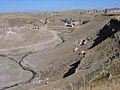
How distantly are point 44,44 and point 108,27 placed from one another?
61.6 feet

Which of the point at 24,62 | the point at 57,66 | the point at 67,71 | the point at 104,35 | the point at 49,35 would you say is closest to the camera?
the point at 67,71

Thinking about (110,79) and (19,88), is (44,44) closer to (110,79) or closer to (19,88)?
(19,88)

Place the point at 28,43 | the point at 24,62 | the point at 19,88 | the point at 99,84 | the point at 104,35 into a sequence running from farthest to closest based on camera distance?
the point at 28,43
the point at 104,35
the point at 24,62
the point at 19,88
the point at 99,84

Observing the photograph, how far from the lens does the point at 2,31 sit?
315 feet

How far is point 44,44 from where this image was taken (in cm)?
8581

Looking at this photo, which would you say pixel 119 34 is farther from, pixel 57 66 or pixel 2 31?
pixel 2 31

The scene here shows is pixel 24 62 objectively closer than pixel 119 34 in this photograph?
No

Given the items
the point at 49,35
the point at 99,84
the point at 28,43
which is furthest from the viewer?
the point at 49,35

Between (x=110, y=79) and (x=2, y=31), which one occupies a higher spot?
(x=110, y=79)

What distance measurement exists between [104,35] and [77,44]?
19.9 ft

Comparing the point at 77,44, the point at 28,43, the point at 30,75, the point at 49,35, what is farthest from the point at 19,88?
the point at 49,35

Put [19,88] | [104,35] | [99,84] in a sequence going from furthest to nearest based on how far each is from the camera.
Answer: [104,35] → [19,88] → [99,84]

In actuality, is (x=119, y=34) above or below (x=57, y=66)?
above

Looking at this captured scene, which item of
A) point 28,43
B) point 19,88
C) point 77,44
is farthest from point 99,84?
point 28,43
